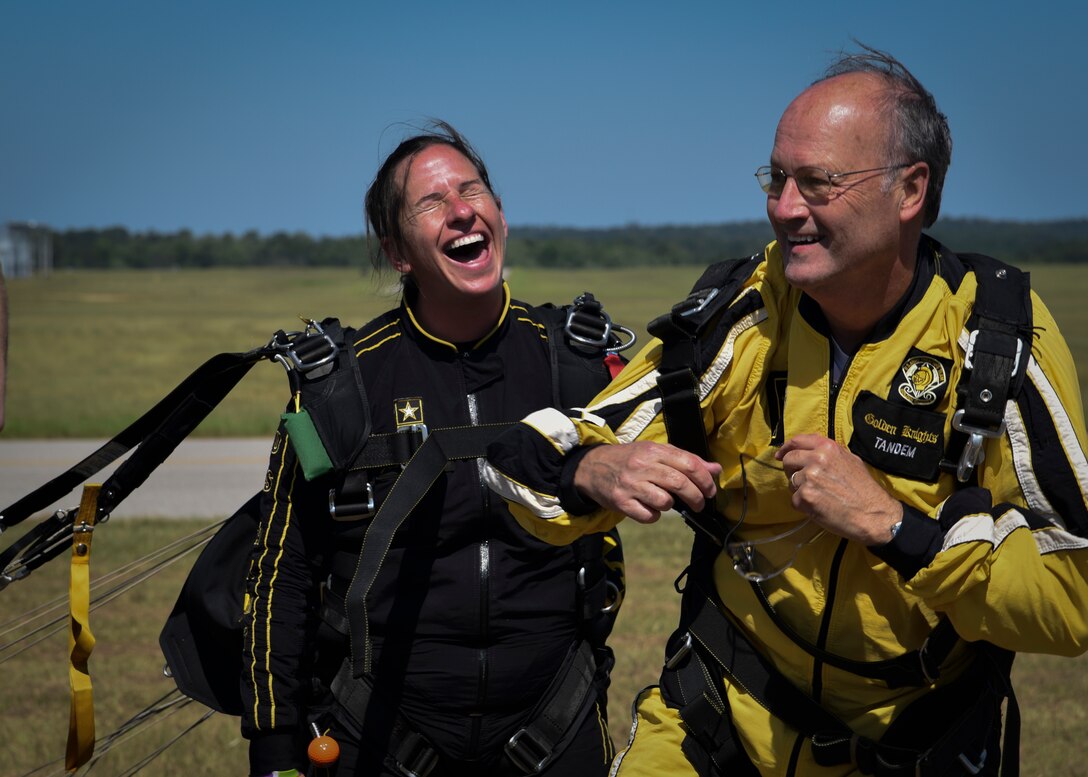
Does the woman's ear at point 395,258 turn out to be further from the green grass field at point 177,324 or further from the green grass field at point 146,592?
the green grass field at point 177,324

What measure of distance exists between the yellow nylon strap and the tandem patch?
2.24 m

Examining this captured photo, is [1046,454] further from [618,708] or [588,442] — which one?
[618,708]

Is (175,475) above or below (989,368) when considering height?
below

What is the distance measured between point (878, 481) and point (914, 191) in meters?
0.65

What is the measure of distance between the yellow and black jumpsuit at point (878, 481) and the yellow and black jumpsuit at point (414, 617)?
0.52 metres

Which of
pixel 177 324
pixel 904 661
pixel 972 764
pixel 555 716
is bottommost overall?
pixel 177 324

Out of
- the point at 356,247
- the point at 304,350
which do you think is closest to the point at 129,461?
the point at 304,350

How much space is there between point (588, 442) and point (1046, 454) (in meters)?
0.99

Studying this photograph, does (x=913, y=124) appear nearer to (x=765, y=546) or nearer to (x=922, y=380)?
(x=922, y=380)

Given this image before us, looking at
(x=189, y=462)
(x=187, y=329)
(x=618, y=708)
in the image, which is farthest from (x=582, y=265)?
(x=618, y=708)

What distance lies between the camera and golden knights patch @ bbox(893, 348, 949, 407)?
2582 millimetres

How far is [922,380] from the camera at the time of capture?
2.60m

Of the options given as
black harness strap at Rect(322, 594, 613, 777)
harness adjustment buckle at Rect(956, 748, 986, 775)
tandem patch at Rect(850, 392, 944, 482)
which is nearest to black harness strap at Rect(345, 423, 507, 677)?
black harness strap at Rect(322, 594, 613, 777)

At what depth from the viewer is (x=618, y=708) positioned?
6.17 metres
